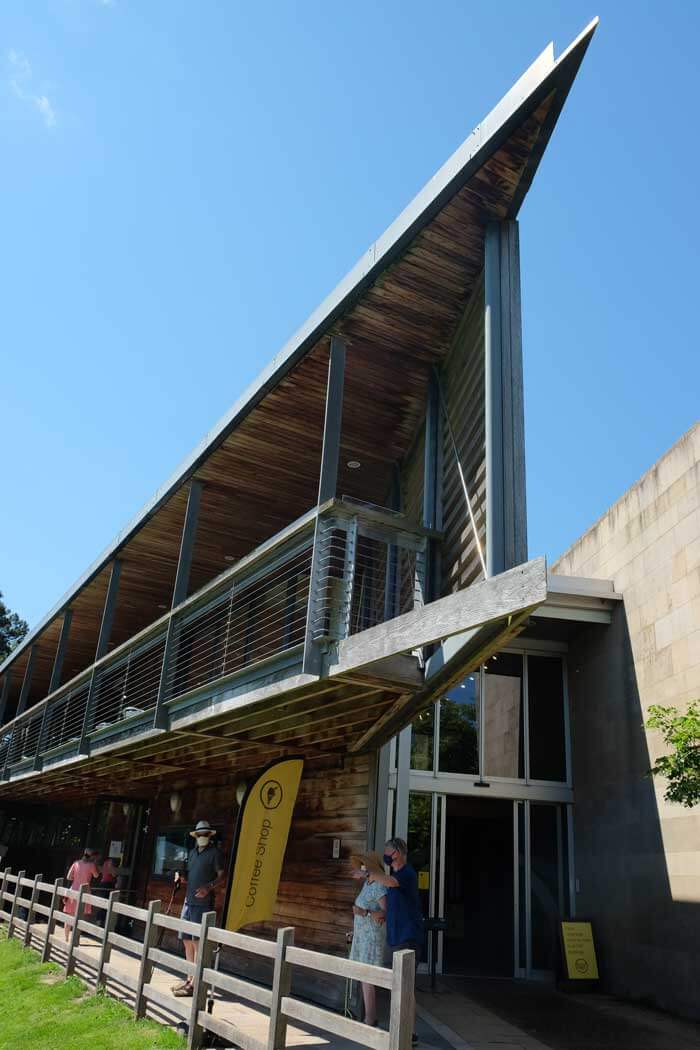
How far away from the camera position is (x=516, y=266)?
6434mm

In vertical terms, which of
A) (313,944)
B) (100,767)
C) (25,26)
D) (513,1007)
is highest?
(25,26)

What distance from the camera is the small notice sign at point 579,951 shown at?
12289 millimetres


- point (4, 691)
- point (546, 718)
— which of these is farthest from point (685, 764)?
point (4, 691)

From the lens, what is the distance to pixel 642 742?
1223cm

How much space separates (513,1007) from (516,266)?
872 centimetres

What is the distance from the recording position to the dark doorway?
14211 millimetres

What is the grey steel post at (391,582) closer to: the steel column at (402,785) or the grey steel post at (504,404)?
the grey steel post at (504,404)

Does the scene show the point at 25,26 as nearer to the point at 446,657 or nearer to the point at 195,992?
the point at 446,657

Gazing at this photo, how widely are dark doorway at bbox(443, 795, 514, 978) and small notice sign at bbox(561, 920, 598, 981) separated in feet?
5.42

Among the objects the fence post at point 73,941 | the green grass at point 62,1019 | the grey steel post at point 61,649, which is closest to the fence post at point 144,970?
the green grass at point 62,1019

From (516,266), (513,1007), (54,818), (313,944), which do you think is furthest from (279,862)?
(54,818)

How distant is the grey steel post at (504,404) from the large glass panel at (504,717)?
31.2 ft

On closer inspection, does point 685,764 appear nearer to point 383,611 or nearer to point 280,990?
point 383,611

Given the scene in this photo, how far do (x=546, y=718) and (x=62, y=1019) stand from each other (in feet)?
31.7
